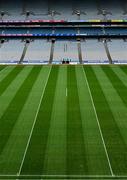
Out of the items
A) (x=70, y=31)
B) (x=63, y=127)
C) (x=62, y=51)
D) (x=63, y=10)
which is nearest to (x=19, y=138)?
(x=63, y=127)

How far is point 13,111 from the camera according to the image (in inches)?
950

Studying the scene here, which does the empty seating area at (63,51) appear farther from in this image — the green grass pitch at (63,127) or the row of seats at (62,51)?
the green grass pitch at (63,127)

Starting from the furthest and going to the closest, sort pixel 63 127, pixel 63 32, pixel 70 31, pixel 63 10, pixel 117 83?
pixel 63 10 → pixel 70 31 → pixel 63 32 → pixel 117 83 → pixel 63 127

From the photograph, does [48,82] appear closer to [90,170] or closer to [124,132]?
[124,132]

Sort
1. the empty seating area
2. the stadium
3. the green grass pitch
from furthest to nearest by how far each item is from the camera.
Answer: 1. the empty seating area
2. the stadium
3. the green grass pitch

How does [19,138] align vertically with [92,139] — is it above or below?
above

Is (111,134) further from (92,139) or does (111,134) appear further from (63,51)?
(63,51)

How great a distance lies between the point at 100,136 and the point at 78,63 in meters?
28.0

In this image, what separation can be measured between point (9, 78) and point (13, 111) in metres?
11.9

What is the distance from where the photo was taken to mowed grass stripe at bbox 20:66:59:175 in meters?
16.2

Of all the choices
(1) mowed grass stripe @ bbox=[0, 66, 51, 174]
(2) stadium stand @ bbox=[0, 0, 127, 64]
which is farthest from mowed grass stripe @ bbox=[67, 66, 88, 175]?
(2) stadium stand @ bbox=[0, 0, 127, 64]

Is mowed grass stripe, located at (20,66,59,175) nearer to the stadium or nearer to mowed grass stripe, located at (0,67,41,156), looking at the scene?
the stadium

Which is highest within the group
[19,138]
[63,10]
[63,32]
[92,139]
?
[63,10]

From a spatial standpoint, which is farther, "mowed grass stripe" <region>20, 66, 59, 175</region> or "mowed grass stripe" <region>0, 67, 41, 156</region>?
"mowed grass stripe" <region>0, 67, 41, 156</region>
